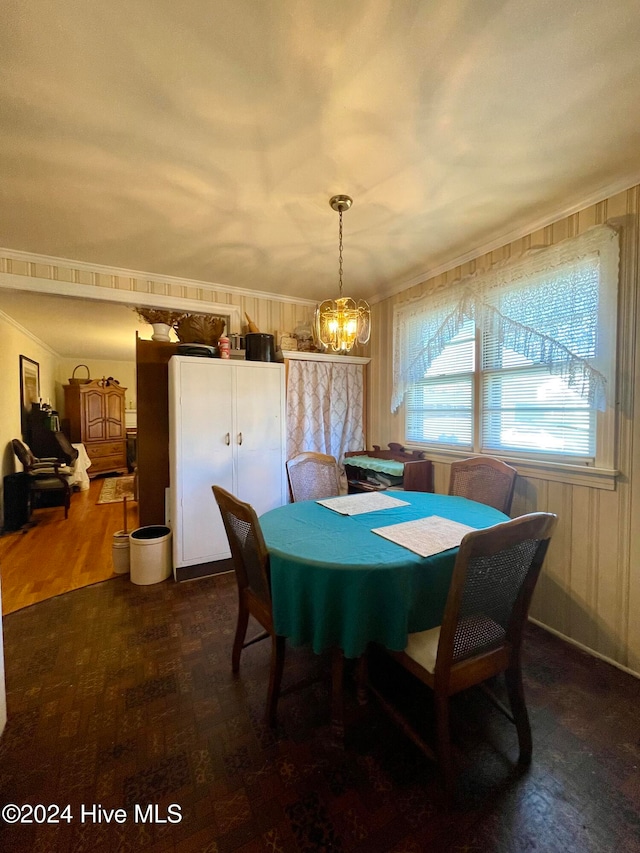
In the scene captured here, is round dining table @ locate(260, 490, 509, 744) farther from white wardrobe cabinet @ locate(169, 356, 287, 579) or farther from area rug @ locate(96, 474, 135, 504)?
area rug @ locate(96, 474, 135, 504)

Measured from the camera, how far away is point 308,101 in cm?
135

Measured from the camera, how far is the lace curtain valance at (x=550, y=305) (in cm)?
189

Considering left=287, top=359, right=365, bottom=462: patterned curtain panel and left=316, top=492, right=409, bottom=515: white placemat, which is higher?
left=287, top=359, right=365, bottom=462: patterned curtain panel

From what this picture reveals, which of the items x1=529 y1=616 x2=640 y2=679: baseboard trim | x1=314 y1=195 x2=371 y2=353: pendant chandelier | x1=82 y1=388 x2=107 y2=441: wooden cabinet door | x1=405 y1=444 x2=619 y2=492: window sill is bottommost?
x1=529 y1=616 x2=640 y2=679: baseboard trim

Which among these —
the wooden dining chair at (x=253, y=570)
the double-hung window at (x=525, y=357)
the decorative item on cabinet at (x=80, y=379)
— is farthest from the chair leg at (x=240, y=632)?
the decorative item on cabinet at (x=80, y=379)

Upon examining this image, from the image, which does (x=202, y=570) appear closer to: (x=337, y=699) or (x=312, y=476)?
(x=312, y=476)

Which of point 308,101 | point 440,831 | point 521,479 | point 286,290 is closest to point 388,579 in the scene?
point 440,831

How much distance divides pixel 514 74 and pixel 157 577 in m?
3.50

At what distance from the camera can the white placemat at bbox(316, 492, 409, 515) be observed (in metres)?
1.92

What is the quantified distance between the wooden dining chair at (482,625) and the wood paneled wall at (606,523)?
0.99m

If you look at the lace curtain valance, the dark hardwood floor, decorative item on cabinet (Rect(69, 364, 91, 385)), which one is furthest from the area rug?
the lace curtain valance

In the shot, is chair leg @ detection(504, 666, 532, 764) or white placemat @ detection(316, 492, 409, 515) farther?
white placemat @ detection(316, 492, 409, 515)

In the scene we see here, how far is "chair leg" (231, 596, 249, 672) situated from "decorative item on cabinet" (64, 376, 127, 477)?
20.3ft

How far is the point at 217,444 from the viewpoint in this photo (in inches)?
111
